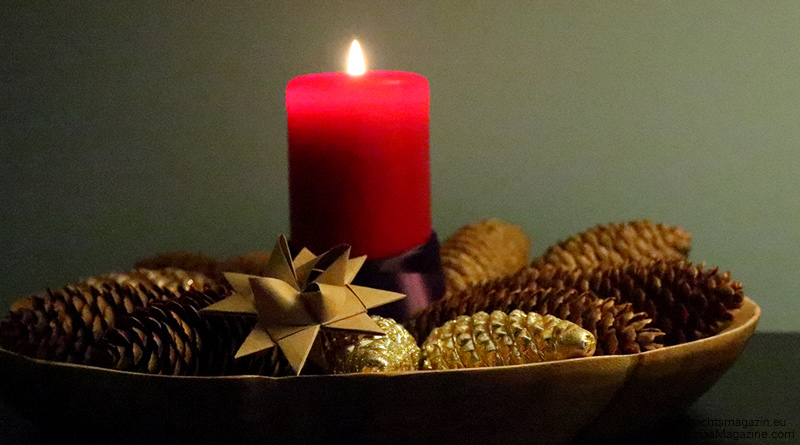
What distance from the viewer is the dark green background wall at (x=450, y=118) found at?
0.84m

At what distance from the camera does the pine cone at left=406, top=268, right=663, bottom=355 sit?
1.43ft

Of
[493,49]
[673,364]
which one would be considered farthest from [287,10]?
[673,364]

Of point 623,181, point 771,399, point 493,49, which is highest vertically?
point 493,49

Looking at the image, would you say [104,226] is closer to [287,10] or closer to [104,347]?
[287,10]

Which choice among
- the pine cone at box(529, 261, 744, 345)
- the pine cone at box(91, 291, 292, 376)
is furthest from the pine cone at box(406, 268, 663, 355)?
the pine cone at box(91, 291, 292, 376)

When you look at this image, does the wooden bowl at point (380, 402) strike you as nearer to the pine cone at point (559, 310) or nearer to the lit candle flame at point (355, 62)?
A: the pine cone at point (559, 310)

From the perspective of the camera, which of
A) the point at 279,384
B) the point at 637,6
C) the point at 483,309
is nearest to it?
the point at 279,384

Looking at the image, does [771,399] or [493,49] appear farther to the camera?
[493,49]

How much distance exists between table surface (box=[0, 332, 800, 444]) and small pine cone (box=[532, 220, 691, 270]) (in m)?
0.11

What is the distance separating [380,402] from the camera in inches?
14.7

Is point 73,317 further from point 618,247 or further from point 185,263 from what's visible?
point 618,247

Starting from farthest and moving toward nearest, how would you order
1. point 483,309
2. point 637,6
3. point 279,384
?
1. point 637,6
2. point 483,309
3. point 279,384

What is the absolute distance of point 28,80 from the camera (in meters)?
0.85

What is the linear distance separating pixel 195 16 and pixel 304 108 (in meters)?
0.37
